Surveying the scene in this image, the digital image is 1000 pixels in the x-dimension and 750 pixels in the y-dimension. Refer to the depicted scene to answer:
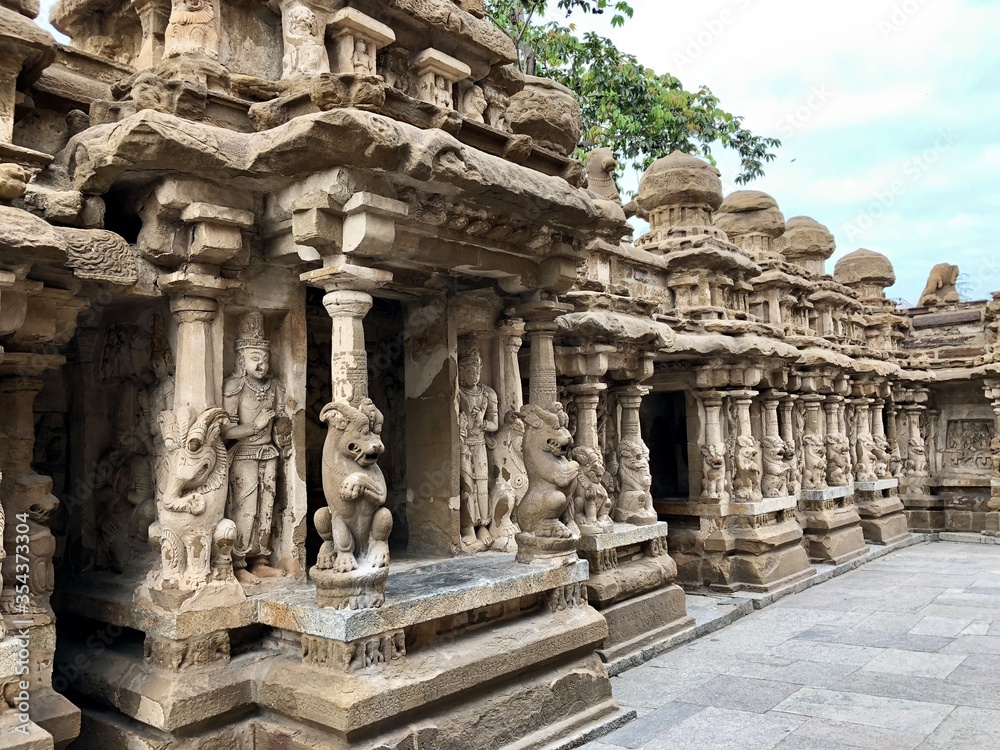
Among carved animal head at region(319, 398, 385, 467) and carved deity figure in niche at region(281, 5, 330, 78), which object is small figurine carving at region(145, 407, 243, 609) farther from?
carved deity figure in niche at region(281, 5, 330, 78)

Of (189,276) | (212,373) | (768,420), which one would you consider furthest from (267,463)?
(768,420)

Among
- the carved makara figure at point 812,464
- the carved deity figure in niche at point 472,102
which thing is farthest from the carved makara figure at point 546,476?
the carved makara figure at point 812,464

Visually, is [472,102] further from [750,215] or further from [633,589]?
[750,215]

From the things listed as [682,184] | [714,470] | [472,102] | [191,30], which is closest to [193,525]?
[191,30]

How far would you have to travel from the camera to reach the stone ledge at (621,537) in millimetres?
7109

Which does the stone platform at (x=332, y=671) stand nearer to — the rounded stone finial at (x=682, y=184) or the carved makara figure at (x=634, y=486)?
the carved makara figure at (x=634, y=486)

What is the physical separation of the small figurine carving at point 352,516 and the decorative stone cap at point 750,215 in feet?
31.2

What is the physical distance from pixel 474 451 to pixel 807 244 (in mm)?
10364

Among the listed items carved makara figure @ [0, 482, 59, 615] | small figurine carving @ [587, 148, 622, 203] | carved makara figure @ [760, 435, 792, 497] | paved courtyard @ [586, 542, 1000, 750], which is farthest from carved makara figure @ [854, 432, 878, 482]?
carved makara figure @ [0, 482, 59, 615]

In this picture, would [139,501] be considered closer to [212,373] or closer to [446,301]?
[212,373]

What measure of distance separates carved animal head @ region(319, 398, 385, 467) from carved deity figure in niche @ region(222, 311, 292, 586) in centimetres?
75

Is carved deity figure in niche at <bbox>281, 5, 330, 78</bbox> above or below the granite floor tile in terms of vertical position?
above

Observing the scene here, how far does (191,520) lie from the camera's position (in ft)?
14.6

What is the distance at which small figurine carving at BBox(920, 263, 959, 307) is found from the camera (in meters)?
18.7
